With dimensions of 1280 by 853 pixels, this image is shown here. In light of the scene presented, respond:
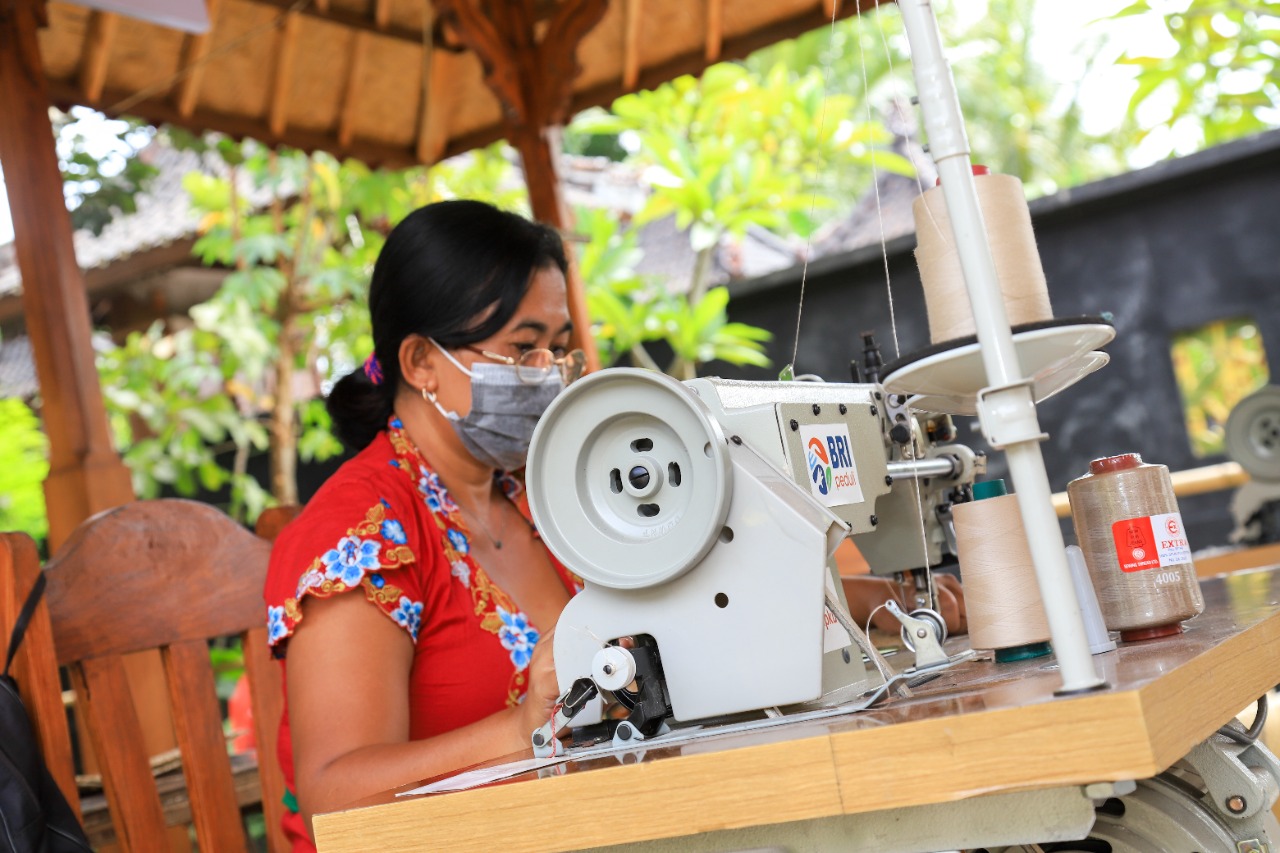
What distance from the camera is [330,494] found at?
6.25 ft

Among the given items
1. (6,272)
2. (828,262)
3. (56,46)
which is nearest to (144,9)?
(56,46)

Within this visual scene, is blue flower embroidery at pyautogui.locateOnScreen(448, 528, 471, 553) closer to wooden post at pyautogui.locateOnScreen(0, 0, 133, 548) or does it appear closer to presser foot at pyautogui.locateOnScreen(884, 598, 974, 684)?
presser foot at pyautogui.locateOnScreen(884, 598, 974, 684)

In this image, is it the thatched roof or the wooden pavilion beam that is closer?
the thatched roof

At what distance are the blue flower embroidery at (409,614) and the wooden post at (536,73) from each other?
2.51 m

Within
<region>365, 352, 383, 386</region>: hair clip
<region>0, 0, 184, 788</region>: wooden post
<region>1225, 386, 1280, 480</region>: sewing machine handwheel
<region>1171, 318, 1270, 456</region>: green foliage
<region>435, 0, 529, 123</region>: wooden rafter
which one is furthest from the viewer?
<region>1171, 318, 1270, 456</region>: green foliage

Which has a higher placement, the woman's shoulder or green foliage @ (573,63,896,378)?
green foliage @ (573,63,896,378)

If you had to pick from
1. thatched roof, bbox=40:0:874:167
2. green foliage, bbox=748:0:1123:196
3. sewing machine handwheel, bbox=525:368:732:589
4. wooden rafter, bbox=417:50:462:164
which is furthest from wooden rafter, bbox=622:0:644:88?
green foliage, bbox=748:0:1123:196

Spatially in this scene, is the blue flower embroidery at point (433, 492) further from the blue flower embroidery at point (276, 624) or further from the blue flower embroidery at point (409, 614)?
the blue flower embroidery at point (276, 624)

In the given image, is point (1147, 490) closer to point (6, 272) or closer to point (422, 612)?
point (422, 612)

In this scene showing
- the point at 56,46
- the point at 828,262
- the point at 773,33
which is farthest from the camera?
the point at 828,262

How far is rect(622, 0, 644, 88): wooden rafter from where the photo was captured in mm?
4879

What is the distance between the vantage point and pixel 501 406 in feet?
6.88

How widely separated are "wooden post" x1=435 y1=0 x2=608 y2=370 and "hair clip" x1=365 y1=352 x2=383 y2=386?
207 centimetres

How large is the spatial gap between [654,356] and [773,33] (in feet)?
15.5
